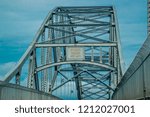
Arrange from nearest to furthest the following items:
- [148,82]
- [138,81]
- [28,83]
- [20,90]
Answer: [148,82] → [138,81] → [20,90] → [28,83]

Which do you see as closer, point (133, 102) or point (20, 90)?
point (133, 102)

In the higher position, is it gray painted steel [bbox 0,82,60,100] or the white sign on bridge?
the white sign on bridge

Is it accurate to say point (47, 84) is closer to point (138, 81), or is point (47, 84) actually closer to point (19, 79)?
point (19, 79)

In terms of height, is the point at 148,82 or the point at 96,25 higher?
the point at 96,25

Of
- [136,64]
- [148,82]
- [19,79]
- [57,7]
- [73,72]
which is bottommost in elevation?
[148,82]

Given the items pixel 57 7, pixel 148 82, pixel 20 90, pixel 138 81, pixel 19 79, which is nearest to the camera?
pixel 148 82

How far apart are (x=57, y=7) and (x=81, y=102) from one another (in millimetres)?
48700

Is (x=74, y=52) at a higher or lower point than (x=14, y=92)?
higher

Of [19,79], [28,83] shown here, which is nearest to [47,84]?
[28,83]

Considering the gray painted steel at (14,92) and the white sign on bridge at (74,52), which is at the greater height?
the white sign on bridge at (74,52)

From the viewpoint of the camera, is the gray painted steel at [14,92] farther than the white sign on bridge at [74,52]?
No

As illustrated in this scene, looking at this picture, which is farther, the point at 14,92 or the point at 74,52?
the point at 74,52

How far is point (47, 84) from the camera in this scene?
47.9m

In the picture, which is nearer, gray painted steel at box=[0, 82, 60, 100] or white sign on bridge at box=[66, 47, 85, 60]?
gray painted steel at box=[0, 82, 60, 100]
